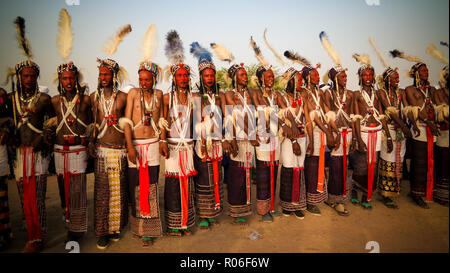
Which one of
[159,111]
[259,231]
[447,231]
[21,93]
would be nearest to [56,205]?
[21,93]

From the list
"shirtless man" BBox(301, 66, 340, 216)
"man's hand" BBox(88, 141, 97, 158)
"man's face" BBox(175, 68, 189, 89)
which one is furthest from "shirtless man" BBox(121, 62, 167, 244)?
"shirtless man" BBox(301, 66, 340, 216)

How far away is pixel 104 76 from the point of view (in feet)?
11.3

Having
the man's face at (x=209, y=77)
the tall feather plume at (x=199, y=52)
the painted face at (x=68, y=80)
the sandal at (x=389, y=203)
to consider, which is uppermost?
the tall feather plume at (x=199, y=52)

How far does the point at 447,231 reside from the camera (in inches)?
112

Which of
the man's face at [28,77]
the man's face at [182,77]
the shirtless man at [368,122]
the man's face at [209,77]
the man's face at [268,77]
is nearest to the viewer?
the man's face at [28,77]

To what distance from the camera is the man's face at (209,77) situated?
3.76 metres

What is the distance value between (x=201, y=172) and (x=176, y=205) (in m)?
0.65

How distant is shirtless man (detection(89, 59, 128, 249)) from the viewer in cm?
353

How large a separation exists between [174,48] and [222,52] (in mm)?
830

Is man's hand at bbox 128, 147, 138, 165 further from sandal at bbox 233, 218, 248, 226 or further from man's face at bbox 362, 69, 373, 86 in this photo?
man's face at bbox 362, 69, 373, 86

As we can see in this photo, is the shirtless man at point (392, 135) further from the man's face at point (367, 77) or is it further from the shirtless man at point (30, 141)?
→ the shirtless man at point (30, 141)

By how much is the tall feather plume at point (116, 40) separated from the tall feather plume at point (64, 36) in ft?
1.56

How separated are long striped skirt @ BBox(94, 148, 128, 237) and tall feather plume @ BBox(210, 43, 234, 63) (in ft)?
7.45

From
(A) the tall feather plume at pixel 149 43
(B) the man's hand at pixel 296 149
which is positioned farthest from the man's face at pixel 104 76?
(B) the man's hand at pixel 296 149
